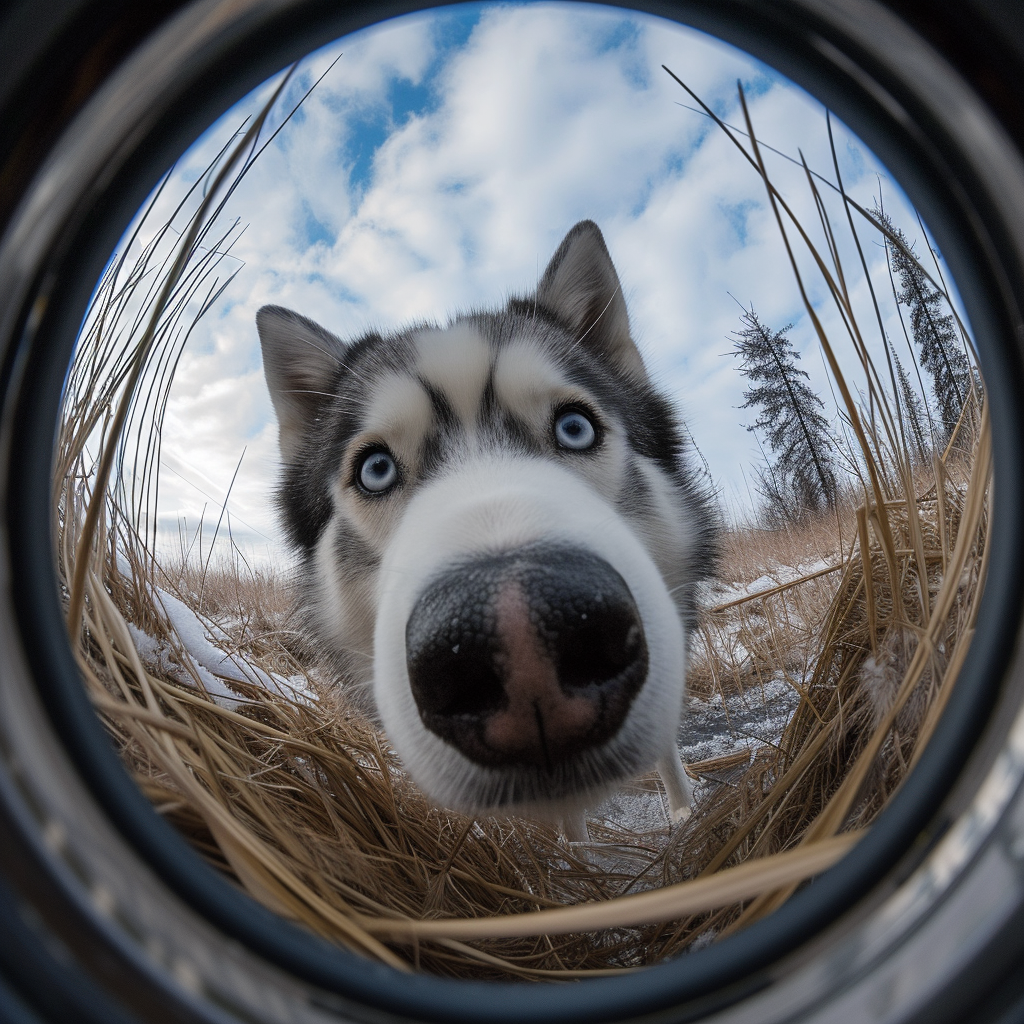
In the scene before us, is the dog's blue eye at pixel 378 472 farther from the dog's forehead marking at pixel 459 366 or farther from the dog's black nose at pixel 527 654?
the dog's black nose at pixel 527 654

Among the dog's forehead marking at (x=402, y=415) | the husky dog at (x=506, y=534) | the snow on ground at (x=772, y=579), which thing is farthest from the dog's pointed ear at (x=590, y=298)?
the snow on ground at (x=772, y=579)

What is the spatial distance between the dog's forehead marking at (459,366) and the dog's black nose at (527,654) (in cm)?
81

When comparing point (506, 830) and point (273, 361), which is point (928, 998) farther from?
point (273, 361)

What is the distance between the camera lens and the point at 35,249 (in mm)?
555

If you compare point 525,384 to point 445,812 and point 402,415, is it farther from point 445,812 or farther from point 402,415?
point 445,812

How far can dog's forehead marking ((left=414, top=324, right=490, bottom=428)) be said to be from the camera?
1.69 m

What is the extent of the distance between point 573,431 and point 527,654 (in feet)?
3.12

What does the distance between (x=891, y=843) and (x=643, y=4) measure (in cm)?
101

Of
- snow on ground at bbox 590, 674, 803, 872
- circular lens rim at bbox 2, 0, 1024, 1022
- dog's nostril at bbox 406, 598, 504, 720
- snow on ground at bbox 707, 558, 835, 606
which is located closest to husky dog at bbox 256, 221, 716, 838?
dog's nostril at bbox 406, 598, 504, 720

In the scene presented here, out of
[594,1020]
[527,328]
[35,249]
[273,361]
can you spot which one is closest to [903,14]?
[35,249]

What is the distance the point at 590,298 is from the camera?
2246mm

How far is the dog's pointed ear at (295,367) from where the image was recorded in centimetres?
207

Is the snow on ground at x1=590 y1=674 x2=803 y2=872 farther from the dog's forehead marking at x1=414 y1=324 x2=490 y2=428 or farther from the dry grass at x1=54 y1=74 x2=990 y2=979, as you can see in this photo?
the dog's forehead marking at x1=414 y1=324 x2=490 y2=428

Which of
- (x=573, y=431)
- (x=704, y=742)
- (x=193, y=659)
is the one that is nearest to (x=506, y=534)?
(x=573, y=431)
